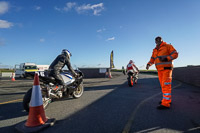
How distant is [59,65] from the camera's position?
405 centimetres

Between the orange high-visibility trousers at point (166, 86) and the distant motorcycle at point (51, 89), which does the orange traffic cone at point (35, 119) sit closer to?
the distant motorcycle at point (51, 89)

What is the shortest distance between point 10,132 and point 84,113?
5.33 feet

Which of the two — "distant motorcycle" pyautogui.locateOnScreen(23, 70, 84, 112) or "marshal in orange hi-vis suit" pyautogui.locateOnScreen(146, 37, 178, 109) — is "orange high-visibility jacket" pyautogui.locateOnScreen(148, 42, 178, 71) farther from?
"distant motorcycle" pyautogui.locateOnScreen(23, 70, 84, 112)

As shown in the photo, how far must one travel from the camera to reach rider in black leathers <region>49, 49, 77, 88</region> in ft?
12.7

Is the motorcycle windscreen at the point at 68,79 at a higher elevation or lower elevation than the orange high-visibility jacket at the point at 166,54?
lower

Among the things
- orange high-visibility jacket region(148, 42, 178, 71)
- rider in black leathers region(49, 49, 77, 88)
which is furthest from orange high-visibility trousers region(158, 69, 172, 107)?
rider in black leathers region(49, 49, 77, 88)

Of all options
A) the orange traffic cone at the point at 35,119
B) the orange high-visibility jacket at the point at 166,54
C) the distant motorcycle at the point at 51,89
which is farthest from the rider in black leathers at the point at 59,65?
the orange high-visibility jacket at the point at 166,54

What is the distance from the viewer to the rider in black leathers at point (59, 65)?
388 cm

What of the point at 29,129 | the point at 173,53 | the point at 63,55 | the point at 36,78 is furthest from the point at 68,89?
the point at 173,53

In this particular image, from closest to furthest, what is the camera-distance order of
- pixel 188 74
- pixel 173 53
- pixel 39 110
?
pixel 39 110
pixel 173 53
pixel 188 74

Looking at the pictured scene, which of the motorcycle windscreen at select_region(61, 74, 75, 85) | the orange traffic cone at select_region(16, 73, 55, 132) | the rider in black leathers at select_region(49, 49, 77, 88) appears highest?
the rider in black leathers at select_region(49, 49, 77, 88)

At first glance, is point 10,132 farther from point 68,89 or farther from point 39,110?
point 68,89

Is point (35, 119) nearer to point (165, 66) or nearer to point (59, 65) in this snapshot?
point (59, 65)

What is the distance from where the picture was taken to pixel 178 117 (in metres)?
2.97
